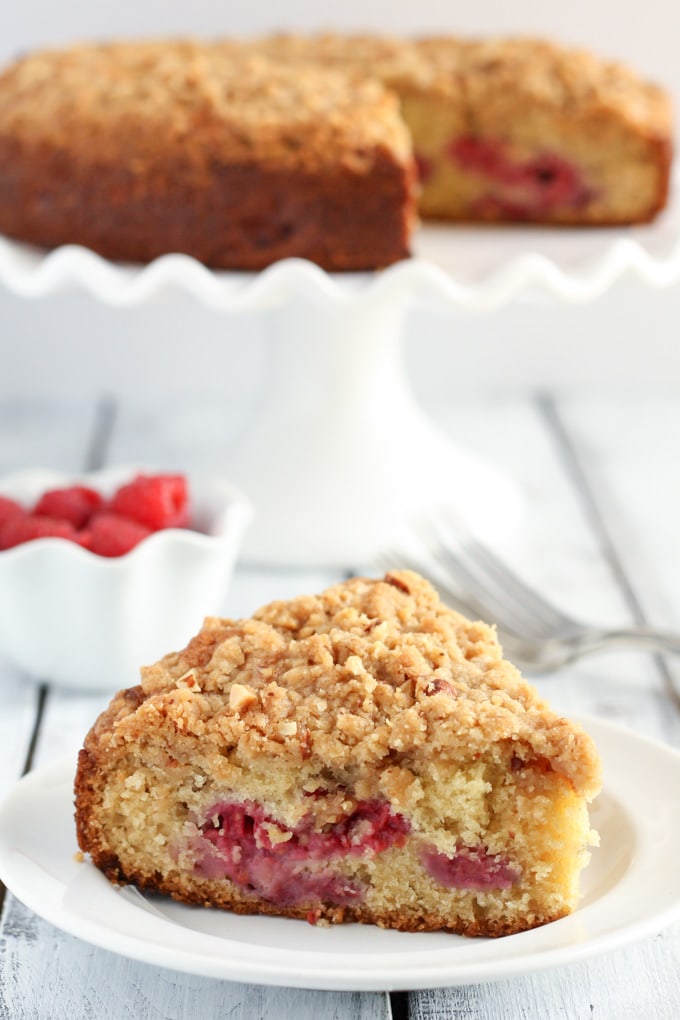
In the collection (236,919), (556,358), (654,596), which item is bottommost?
(556,358)

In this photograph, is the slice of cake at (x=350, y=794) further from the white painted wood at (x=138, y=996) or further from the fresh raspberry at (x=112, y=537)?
the fresh raspberry at (x=112, y=537)

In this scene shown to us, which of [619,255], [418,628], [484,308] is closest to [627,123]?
[619,255]

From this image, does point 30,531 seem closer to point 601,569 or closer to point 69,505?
point 69,505

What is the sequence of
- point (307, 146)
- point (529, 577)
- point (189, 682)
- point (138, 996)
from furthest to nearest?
point (529, 577), point (307, 146), point (189, 682), point (138, 996)

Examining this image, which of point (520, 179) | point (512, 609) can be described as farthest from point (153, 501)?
point (520, 179)

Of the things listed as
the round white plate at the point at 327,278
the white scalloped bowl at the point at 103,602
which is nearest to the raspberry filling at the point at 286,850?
the white scalloped bowl at the point at 103,602

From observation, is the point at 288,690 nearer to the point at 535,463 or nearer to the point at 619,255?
the point at 619,255
